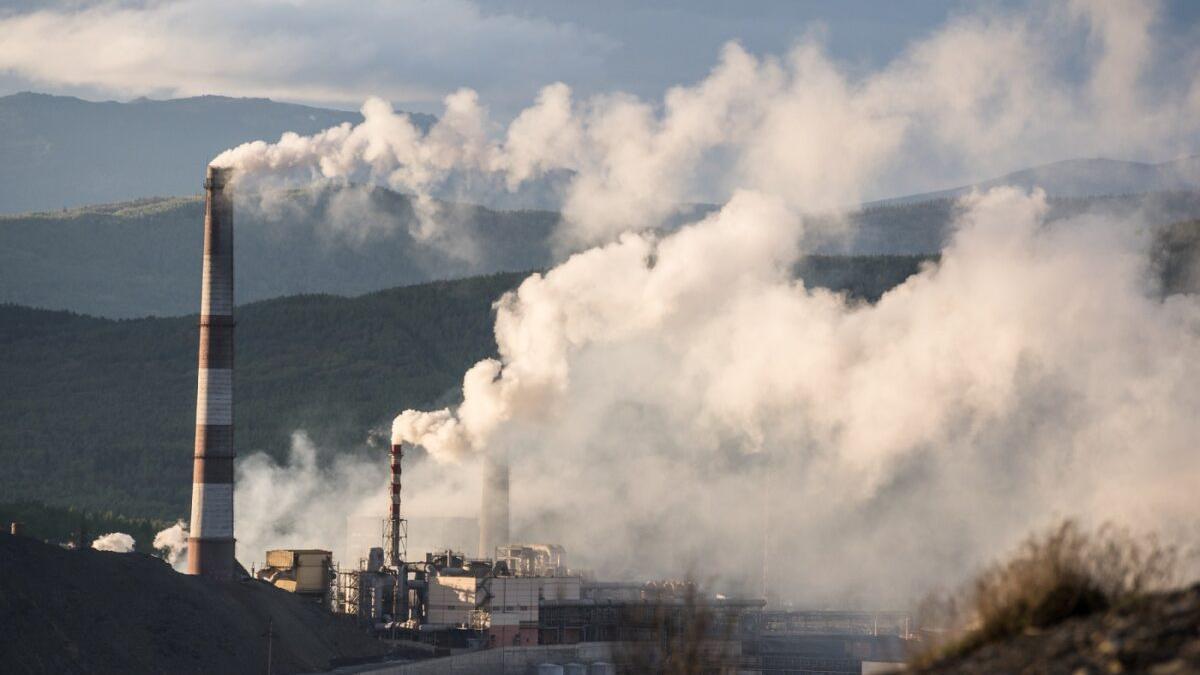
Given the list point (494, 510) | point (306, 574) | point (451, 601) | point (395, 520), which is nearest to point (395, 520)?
point (395, 520)

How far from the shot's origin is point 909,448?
398 feet

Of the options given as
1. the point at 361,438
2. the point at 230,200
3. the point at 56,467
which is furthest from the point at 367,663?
the point at 56,467

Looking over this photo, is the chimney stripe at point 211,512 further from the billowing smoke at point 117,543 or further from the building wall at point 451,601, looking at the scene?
the billowing smoke at point 117,543

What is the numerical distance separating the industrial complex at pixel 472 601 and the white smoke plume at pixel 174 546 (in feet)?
36.2

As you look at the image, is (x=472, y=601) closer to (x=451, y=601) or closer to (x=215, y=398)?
(x=451, y=601)

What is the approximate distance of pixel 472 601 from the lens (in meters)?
89.4

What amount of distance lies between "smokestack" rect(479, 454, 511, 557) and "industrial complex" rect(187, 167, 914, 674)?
3.11 meters

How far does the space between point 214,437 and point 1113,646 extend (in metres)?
69.7

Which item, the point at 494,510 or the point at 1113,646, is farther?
the point at 494,510

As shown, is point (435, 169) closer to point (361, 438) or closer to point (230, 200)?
point (230, 200)

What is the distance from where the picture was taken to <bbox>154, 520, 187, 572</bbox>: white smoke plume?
108688 millimetres

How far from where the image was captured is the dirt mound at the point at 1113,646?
15.9 meters

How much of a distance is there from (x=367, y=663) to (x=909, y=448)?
52.3m

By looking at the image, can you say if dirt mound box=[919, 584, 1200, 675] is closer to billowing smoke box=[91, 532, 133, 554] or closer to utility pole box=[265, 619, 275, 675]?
utility pole box=[265, 619, 275, 675]
